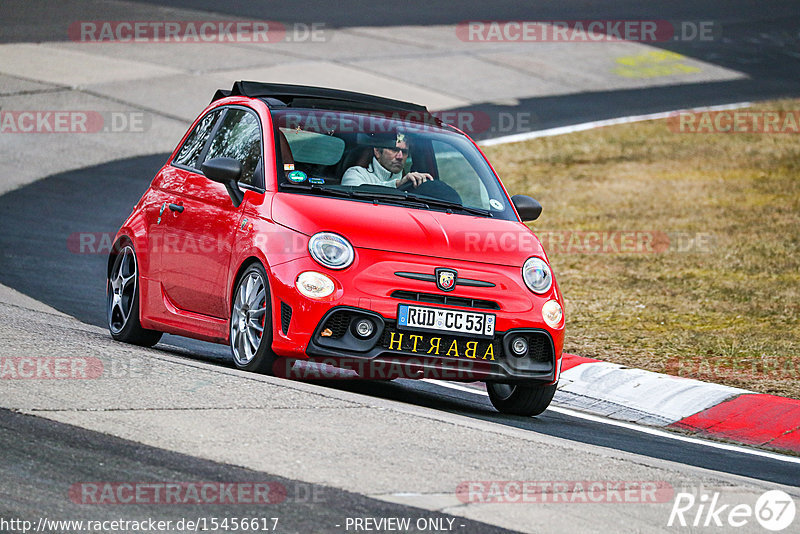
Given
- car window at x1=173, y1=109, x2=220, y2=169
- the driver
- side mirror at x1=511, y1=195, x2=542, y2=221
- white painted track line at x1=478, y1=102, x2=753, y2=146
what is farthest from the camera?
white painted track line at x1=478, y1=102, x2=753, y2=146

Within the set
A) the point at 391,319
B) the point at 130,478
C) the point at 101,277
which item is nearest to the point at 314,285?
the point at 391,319

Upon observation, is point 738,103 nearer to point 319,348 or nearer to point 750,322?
point 750,322

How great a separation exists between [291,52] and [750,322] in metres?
16.6

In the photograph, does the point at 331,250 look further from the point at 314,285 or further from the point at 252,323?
the point at 252,323

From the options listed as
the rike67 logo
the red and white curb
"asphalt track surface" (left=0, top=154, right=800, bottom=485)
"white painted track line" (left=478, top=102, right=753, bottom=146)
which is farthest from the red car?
"white painted track line" (left=478, top=102, right=753, bottom=146)

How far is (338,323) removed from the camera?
778 cm

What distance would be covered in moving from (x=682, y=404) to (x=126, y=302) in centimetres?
403

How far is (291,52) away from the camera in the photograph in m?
27.4

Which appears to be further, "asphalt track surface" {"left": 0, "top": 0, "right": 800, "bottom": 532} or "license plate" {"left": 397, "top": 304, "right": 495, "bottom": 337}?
"license plate" {"left": 397, "top": 304, "right": 495, "bottom": 337}

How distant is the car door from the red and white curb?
279 cm

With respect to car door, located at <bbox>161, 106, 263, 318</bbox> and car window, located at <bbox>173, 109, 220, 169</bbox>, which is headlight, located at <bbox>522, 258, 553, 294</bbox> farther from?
car window, located at <bbox>173, 109, 220, 169</bbox>

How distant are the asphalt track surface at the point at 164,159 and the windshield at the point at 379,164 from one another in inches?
52.0

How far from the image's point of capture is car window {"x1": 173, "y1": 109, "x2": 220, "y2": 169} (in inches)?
376

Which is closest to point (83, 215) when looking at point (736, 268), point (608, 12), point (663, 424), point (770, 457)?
point (736, 268)
